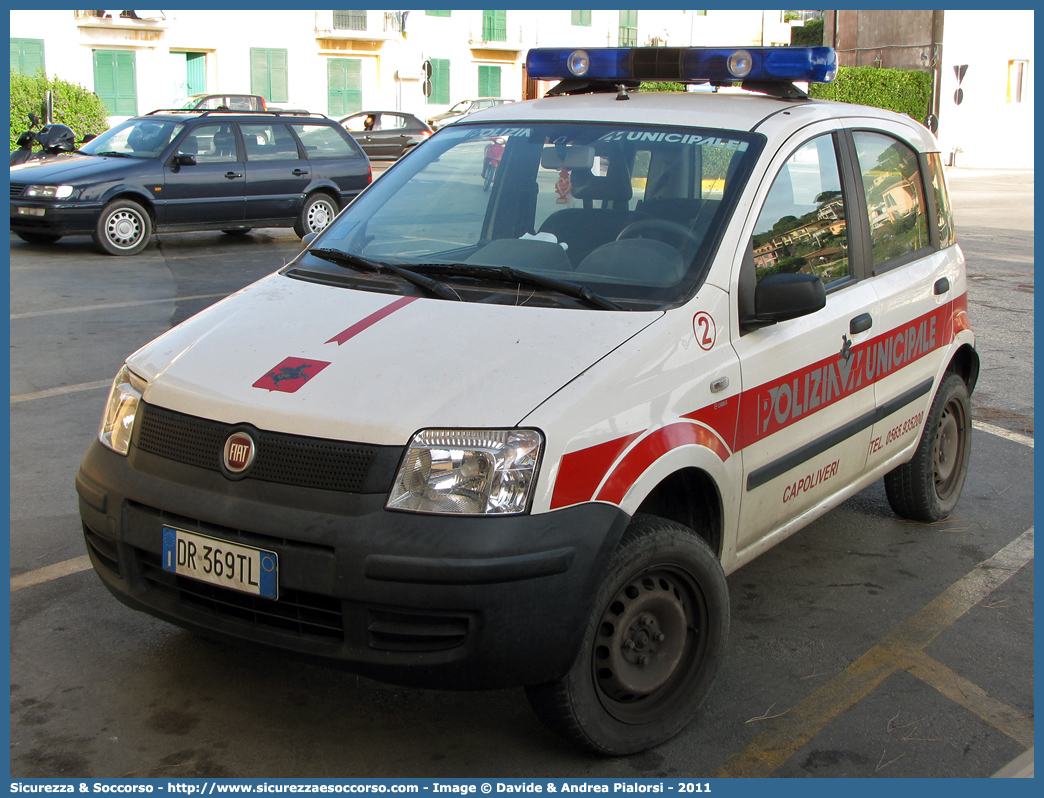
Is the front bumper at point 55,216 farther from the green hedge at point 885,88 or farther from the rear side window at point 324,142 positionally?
the green hedge at point 885,88

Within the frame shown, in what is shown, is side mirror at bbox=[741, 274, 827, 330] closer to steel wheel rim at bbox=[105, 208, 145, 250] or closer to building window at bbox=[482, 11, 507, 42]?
steel wheel rim at bbox=[105, 208, 145, 250]

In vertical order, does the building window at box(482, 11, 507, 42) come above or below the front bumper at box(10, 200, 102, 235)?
above

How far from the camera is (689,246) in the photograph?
137 inches

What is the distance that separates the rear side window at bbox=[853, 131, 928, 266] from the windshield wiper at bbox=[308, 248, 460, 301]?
1.82 meters

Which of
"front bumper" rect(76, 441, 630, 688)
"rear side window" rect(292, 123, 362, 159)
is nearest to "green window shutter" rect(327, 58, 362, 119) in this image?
"rear side window" rect(292, 123, 362, 159)

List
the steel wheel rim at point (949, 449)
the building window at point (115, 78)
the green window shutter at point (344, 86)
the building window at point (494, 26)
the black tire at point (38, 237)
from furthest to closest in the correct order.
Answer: the building window at point (494, 26), the green window shutter at point (344, 86), the building window at point (115, 78), the black tire at point (38, 237), the steel wheel rim at point (949, 449)

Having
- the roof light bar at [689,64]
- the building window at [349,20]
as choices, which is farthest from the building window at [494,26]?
the roof light bar at [689,64]

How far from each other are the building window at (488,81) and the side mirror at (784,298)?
149 feet

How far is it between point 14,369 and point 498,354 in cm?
572

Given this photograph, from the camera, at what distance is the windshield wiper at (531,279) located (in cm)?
329

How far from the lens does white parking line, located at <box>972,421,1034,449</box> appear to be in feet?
20.7

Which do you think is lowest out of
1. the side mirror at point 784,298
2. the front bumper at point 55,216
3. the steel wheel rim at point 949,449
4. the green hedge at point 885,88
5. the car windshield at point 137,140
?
the steel wheel rim at point 949,449

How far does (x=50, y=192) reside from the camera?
41.1 ft

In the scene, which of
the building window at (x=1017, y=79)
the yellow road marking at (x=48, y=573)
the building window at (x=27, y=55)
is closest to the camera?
the yellow road marking at (x=48, y=573)
